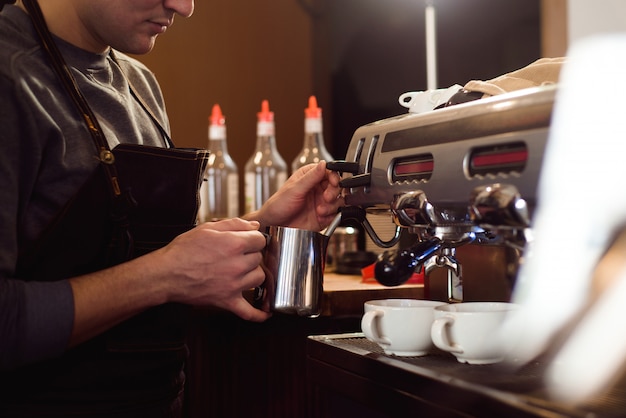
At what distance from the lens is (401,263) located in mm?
897

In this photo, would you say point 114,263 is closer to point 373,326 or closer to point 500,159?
point 373,326

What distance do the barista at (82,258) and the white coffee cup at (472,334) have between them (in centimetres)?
31

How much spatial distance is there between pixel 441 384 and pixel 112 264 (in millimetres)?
595

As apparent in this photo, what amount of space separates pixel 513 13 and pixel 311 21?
0.96 m

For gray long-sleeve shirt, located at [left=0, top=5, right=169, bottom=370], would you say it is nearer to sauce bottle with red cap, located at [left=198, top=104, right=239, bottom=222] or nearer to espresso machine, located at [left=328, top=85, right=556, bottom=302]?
espresso machine, located at [left=328, top=85, right=556, bottom=302]

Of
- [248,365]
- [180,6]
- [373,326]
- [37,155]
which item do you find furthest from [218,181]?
[373,326]

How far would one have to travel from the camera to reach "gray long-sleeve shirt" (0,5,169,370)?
37.9 inches

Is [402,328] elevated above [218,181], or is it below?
below

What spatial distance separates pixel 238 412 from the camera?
1.81 metres

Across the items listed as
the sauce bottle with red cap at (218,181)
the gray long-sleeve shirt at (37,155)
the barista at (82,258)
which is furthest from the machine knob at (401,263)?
the sauce bottle with red cap at (218,181)

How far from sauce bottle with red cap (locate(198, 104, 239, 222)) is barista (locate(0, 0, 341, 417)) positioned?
4.33 feet

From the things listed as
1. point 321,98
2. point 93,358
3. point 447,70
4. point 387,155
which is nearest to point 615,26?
point 447,70

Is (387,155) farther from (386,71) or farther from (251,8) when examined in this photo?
(251,8)

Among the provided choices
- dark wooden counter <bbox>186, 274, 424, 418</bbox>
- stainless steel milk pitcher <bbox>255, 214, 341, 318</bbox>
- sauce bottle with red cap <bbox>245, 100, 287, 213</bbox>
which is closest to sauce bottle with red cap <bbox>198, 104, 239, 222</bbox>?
sauce bottle with red cap <bbox>245, 100, 287, 213</bbox>
